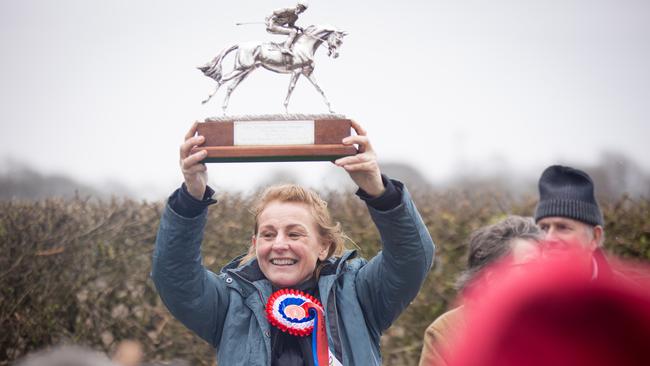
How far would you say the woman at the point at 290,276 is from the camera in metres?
2.33

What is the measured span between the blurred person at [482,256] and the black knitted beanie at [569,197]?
0.41ft

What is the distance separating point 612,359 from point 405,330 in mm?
4137

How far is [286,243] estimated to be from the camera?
8.09ft

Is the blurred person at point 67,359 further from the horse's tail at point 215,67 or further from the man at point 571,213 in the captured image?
the man at point 571,213

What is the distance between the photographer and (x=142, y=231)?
533 cm

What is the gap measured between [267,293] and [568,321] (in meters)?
1.78

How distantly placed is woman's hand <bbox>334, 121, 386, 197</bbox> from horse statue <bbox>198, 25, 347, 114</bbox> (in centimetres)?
28

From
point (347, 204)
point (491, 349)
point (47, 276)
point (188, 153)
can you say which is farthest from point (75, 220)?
point (491, 349)

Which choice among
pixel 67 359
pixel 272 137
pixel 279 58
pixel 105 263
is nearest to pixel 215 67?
pixel 279 58

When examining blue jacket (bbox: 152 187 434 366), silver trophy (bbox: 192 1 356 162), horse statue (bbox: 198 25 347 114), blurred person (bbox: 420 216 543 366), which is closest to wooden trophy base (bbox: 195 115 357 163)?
silver trophy (bbox: 192 1 356 162)

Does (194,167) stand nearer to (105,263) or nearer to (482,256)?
(482,256)

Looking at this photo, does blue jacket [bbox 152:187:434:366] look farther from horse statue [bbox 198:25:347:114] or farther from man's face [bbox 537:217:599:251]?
man's face [bbox 537:217:599:251]

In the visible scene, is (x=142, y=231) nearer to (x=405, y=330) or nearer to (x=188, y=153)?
(x=405, y=330)

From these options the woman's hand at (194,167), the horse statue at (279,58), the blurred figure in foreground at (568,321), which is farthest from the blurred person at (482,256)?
the blurred figure in foreground at (568,321)
